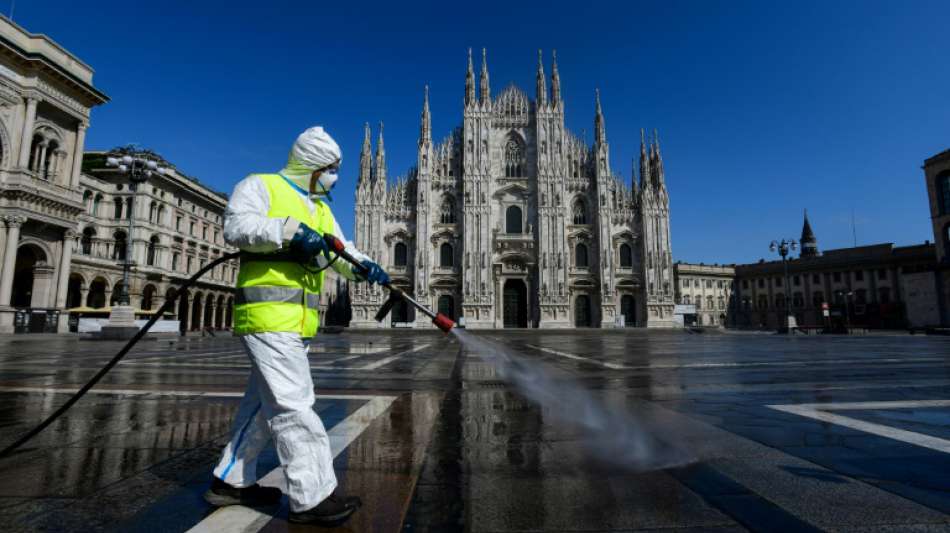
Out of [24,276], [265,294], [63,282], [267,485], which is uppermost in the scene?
[24,276]

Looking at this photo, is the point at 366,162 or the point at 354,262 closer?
the point at 354,262

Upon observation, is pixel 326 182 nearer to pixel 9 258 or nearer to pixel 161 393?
pixel 161 393

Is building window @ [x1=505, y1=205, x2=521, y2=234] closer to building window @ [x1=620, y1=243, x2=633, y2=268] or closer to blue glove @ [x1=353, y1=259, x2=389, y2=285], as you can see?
building window @ [x1=620, y1=243, x2=633, y2=268]

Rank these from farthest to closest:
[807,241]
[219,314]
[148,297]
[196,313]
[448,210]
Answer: [807,241], [219,314], [196,313], [448,210], [148,297]

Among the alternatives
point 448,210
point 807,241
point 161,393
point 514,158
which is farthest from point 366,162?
point 807,241

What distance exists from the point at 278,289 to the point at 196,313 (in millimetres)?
44785

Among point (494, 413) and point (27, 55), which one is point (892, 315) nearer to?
point (494, 413)

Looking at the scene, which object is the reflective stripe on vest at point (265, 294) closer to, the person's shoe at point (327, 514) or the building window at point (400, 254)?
the person's shoe at point (327, 514)

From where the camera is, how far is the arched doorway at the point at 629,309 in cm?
3778

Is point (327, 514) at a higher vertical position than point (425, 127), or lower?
lower

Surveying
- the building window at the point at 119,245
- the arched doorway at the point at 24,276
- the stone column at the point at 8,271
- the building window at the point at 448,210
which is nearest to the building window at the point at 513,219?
the building window at the point at 448,210

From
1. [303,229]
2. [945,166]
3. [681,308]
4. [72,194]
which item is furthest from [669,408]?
[945,166]

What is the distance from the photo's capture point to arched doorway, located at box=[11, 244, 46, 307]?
85.3ft

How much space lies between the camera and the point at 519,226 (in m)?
38.5
